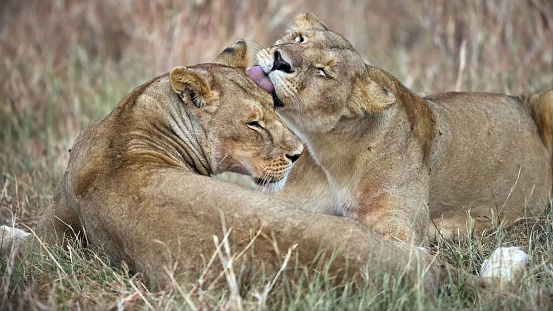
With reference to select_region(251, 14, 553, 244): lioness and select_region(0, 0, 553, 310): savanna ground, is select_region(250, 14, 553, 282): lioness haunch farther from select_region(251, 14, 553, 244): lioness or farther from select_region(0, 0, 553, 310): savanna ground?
select_region(0, 0, 553, 310): savanna ground

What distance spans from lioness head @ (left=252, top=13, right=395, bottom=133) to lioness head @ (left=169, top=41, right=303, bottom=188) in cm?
12

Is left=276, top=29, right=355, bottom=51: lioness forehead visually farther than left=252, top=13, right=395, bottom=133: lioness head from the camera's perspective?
Yes

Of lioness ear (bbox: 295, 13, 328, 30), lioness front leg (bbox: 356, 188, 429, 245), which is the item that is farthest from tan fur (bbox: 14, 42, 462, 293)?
lioness front leg (bbox: 356, 188, 429, 245)

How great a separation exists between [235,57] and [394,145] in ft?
2.96

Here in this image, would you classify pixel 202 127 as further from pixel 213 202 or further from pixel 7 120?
pixel 7 120

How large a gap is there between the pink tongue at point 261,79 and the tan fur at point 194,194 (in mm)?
74

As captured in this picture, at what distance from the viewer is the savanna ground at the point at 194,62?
12.7 feet

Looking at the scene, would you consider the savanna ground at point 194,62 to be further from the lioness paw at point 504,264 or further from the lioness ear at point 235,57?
the lioness ear at point 235,57

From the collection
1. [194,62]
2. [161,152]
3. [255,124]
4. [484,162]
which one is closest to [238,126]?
[255,124]

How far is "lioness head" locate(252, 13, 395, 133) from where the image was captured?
15.3ft

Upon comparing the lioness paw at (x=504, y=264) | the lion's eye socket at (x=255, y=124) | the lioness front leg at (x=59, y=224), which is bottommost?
the lioness front leg at (x=59, y=224)

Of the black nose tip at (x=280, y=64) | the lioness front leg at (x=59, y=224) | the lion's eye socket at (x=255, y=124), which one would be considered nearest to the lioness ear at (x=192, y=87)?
the lion's eye socket at (x=255, y=124)

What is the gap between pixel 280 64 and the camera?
467cm

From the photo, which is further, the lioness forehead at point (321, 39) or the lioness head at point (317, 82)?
the lioness forehead at point (321, 39)
